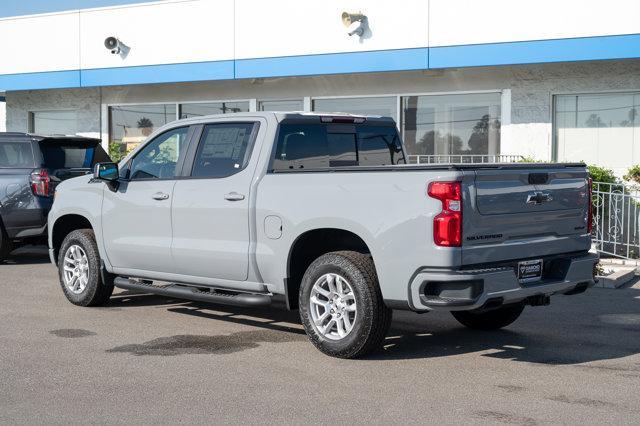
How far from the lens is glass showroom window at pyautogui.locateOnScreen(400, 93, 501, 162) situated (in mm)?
16203

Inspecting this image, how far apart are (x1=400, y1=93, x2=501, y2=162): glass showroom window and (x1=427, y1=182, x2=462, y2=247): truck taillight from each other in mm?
9615

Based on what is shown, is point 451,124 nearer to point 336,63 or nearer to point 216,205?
point 336,63

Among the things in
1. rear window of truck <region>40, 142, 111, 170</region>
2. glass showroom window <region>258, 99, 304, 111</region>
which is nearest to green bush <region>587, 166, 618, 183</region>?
glass showroom window <region>258, 99, 304, 111</region>

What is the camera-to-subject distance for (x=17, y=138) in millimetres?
13516

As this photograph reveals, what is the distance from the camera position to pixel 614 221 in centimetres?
1417

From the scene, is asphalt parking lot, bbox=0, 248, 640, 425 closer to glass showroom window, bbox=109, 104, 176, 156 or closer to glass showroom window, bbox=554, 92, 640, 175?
glass showroom window, bbox=554, 92, 640, 175

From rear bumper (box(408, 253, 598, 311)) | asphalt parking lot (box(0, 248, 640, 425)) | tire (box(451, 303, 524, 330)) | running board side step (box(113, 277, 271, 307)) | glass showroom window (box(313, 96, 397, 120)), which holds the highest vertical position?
glass showroom window (box(313, 96, 397, 120))

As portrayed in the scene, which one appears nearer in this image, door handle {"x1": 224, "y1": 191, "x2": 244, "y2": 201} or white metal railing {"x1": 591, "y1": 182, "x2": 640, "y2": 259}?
door handle {"x1": 224, "y1": 191, "x2": 244, "y2": 201}

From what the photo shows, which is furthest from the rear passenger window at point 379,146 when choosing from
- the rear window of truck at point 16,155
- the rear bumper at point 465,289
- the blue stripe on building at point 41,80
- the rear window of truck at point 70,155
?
the blue stripe on building at point 41,80

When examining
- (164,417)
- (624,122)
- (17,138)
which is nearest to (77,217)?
(17,138)

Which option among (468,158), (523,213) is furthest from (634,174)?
(523,213)

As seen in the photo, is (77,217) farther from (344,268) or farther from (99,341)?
(344,268)

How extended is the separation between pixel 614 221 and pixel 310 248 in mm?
7713

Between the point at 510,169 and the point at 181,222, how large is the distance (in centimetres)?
319
